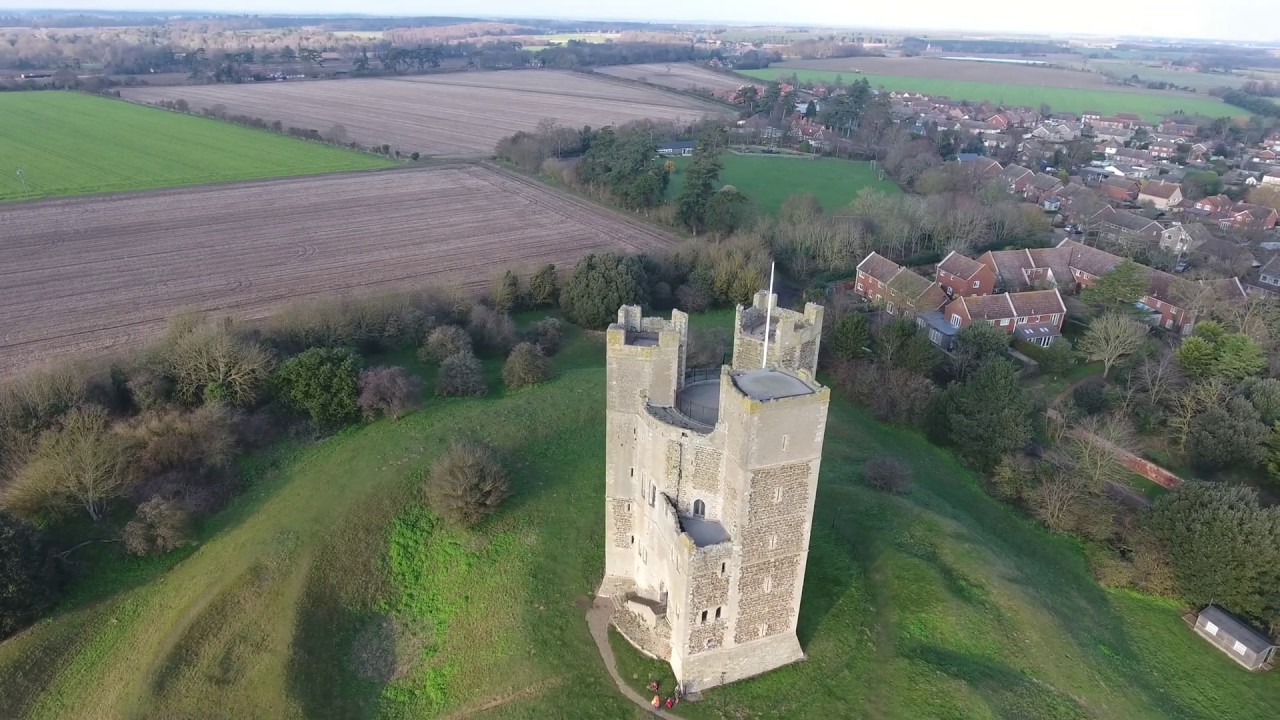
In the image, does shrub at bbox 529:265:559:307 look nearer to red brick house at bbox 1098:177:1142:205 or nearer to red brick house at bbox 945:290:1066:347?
red brick house at bbox 945:290:1066:347

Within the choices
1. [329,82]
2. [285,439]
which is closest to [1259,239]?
[285,439]

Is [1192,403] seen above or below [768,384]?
below

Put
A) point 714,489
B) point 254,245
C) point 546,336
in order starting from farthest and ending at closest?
point 254,245 → point 546,336 → point 714,489

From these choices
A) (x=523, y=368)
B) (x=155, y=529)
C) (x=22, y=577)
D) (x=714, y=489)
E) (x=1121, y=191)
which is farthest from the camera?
(x=1121, y=191)

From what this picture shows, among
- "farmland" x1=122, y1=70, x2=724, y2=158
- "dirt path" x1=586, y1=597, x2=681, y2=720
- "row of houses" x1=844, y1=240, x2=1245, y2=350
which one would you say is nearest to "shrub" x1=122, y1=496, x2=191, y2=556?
"dirt path" x1=586, y1=597, x2=681, y2=720

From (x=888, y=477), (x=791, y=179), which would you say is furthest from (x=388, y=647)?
(x=791, y=179)

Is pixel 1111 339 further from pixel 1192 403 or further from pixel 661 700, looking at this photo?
pixel 661 700

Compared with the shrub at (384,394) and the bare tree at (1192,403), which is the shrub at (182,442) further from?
the bare tree at (1192,403)

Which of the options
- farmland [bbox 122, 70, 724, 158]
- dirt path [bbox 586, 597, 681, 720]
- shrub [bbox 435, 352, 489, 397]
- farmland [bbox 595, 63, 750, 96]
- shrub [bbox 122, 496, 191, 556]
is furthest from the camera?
farmland [bbox 595, 63, 750, 96]
